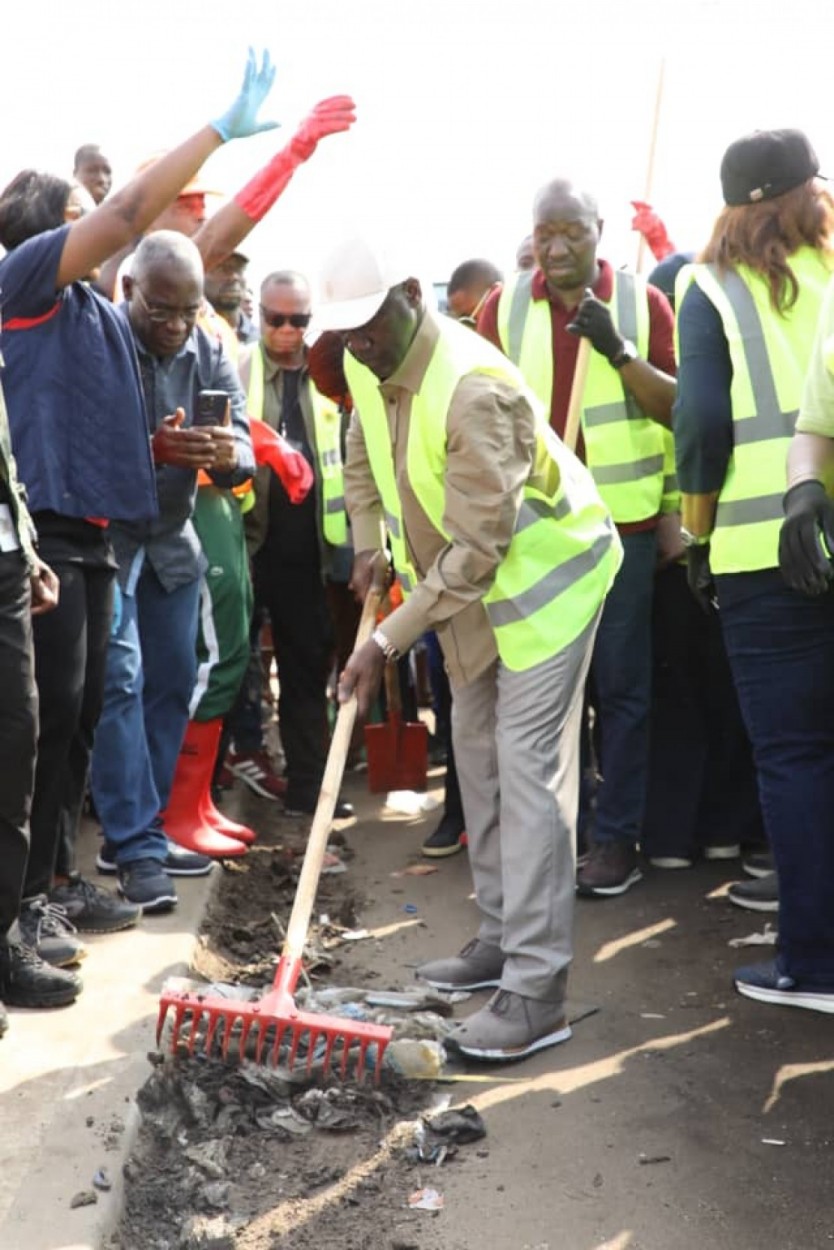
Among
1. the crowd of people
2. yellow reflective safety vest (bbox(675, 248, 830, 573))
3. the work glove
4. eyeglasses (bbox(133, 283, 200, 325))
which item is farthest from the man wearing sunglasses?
yellow reflective safety vest (bbox(675, 248, 830, 573))

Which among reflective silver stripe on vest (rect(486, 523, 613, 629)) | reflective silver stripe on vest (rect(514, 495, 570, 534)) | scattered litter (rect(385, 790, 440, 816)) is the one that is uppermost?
reflective silver stripe on vest (rect(514, 495, 570, 534))

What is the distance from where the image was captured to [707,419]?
14.5ft

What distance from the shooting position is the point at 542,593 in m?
4.19

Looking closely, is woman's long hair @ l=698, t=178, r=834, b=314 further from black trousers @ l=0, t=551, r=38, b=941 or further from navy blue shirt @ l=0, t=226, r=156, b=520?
Result: black trousers @ l=0, t=551, r=38, b=941

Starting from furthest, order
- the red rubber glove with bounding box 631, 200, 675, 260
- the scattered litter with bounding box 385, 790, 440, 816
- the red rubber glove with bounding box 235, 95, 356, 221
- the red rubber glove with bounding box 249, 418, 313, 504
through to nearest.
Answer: the red rubber glove with bounding box 631, 200, 675, 260
the scattered litter with bounding box 385, 790, 440, 816
the red rubber glove with bounding box 249, 418, 313, 504
the red rubber glove with bounding box 235, 95, 356, 221

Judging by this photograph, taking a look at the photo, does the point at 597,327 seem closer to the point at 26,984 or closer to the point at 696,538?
the point at 696,538

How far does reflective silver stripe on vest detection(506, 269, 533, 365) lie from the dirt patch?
2390 mm

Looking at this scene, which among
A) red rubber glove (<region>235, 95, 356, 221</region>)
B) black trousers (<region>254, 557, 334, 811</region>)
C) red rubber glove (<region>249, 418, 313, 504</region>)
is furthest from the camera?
black trousers (<region>254, 557, 334, 811</region>)

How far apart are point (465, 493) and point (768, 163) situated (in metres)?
1.28

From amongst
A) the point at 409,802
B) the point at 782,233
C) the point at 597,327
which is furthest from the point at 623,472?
the point at 409,802

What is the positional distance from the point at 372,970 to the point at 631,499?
70.5 inches

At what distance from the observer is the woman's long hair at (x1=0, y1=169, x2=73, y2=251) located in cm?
446

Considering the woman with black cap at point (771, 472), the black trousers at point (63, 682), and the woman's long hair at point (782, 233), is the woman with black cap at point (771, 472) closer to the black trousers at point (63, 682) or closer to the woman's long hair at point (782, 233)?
the woman's long hair at point (782, 233)

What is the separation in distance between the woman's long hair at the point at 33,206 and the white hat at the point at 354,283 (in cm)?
98
